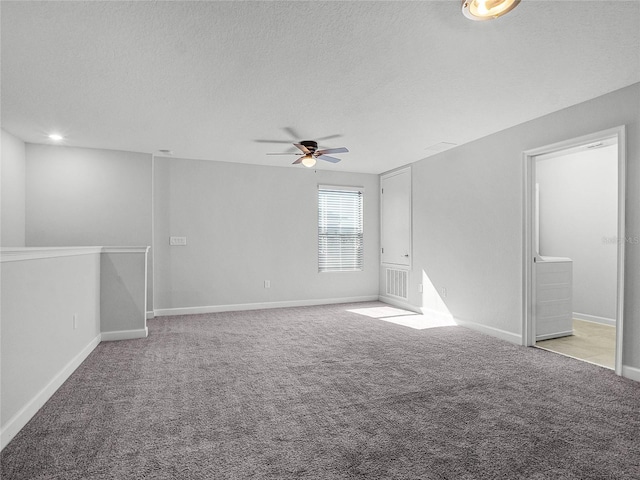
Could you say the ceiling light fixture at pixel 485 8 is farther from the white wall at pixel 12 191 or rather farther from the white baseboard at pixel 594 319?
the white wall at pixel 12 191

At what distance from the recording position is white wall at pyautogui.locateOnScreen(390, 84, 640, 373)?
9.77ft

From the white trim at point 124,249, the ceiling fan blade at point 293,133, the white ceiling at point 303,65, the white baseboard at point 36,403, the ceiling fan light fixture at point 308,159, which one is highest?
the white ceiling at point 303,65

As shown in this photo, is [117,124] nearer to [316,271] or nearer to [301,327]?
[301,327]

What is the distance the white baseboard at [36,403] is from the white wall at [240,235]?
92.2 inches

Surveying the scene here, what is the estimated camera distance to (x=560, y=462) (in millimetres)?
1816

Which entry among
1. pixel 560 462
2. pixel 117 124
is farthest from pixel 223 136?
pixel 560 462

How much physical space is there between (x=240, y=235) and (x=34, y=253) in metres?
3.65

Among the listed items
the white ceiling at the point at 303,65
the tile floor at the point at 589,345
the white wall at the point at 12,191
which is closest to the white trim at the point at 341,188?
the white ceiling at the point at 303,65

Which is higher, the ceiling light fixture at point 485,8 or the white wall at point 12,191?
the ceiling light fixture at point 485,8

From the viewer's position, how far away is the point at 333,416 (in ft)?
7.50

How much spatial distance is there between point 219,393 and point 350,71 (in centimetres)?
273

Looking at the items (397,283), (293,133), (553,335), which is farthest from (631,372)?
(293,133)

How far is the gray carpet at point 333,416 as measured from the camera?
1783 mm

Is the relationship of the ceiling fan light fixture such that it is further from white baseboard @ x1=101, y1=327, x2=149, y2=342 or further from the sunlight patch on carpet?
white baseboard @ x1=101, y1=327, x2=149, y2=342
